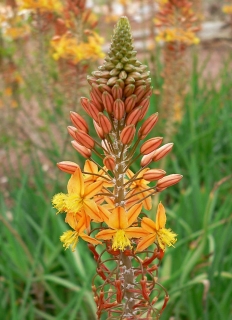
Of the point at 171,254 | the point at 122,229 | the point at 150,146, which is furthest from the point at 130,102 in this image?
the point at 171,254

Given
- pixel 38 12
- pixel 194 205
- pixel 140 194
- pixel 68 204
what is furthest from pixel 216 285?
pixel 38 12

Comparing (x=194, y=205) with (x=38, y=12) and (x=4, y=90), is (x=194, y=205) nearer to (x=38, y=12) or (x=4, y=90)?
(x=38, y=12)

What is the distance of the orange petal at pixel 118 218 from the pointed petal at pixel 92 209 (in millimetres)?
43

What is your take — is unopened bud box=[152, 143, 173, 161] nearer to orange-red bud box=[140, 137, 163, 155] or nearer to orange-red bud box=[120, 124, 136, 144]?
orange-red bud box=[140, 137, 163, 155]

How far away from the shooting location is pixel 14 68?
4.46 meters

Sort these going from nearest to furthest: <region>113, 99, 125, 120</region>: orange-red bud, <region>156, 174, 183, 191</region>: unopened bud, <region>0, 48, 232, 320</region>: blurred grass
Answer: <region>113, 99, 125, 120</region>: orange-red bud
<region>156, 174, 183, 191</region>: unopened bud
<region>0, 48, 232, 320</region>: blurred grass

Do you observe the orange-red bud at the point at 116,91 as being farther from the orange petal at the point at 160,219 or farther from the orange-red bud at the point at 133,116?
the orange petal at the point at 160,219

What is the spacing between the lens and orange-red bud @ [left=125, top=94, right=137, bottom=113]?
1280mm

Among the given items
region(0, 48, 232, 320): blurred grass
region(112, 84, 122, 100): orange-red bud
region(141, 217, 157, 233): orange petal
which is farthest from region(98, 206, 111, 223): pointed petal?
region(0, 48, 232, 320): blurred grass

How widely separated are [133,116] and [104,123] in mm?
91

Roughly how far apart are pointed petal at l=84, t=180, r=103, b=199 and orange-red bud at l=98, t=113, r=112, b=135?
0.54 feet

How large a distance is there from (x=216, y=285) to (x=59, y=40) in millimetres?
1911

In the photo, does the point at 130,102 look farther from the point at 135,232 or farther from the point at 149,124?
the point at 135,232

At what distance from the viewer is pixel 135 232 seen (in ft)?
4.35
